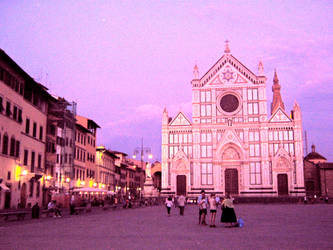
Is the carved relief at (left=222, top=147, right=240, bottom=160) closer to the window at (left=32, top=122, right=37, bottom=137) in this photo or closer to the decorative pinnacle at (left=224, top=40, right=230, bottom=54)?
the decorative pinnacle at (left=224, top=40, right=230, bottom=54)

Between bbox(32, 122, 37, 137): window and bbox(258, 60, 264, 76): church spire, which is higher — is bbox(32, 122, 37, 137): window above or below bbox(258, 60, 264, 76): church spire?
below

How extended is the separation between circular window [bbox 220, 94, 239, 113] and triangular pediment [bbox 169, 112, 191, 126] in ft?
22.0

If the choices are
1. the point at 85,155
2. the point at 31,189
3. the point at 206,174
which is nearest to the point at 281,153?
the point at 206,174

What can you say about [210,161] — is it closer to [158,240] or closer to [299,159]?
[299,159]

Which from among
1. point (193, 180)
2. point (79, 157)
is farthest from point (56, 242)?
point (193, 180)

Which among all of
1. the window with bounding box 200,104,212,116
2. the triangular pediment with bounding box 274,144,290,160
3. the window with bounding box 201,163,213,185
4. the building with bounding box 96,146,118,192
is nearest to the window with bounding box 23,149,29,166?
the building with bounding box 96,146,118,192

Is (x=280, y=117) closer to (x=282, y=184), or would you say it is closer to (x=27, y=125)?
(x=282, y=184)

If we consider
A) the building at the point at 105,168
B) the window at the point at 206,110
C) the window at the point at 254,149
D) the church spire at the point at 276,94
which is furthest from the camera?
the church spire at the point at 276,94

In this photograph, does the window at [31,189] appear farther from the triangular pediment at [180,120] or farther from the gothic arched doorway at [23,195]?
the triangular pediment at [180,120]

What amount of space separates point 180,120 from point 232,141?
9735mm

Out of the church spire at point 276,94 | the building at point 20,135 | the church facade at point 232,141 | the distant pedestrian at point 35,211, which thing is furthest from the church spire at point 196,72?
the distant pedestrian at point 35,211

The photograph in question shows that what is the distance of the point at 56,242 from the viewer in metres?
12.2

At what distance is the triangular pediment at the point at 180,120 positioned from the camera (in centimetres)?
6850

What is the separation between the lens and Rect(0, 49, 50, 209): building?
98.0 feet
